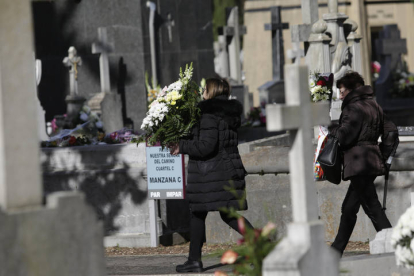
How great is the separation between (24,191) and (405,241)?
7.87 feet

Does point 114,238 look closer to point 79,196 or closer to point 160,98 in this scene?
point 160,98

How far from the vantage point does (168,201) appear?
943 centimetres

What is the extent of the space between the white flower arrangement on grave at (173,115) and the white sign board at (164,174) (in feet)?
3.98

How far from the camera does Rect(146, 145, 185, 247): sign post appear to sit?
8625mm

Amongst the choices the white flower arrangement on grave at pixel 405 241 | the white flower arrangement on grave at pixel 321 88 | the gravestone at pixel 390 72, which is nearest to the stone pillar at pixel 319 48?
the white flower arrangement on grave at pixel 321 88

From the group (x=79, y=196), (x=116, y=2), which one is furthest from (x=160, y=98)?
(x=116, y=2)

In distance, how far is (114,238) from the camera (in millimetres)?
9375

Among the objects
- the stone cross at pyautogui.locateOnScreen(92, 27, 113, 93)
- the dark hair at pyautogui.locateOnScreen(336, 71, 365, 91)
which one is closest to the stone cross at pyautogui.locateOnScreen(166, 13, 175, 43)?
the stone cross at pyautogui.locateOnScreen(92, 27, 113, 93)

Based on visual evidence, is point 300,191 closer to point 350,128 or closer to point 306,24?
point 350,128

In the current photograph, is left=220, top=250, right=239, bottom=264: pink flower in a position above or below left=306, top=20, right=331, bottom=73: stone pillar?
below

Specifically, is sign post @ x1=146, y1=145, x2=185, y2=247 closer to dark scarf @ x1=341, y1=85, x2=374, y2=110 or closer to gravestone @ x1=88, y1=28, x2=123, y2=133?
dark scarf @ x1=341, y1=85, x2=374, y2=110

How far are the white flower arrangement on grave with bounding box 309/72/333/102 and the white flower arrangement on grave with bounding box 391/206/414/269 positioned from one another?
3194mm

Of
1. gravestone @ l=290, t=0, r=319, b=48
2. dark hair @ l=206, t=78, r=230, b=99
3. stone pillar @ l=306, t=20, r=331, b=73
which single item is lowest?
dark hair @ l=206, t=78, r=230, b=99

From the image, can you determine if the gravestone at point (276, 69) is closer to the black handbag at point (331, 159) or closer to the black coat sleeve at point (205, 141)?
the black handbag at point (331, 159)
